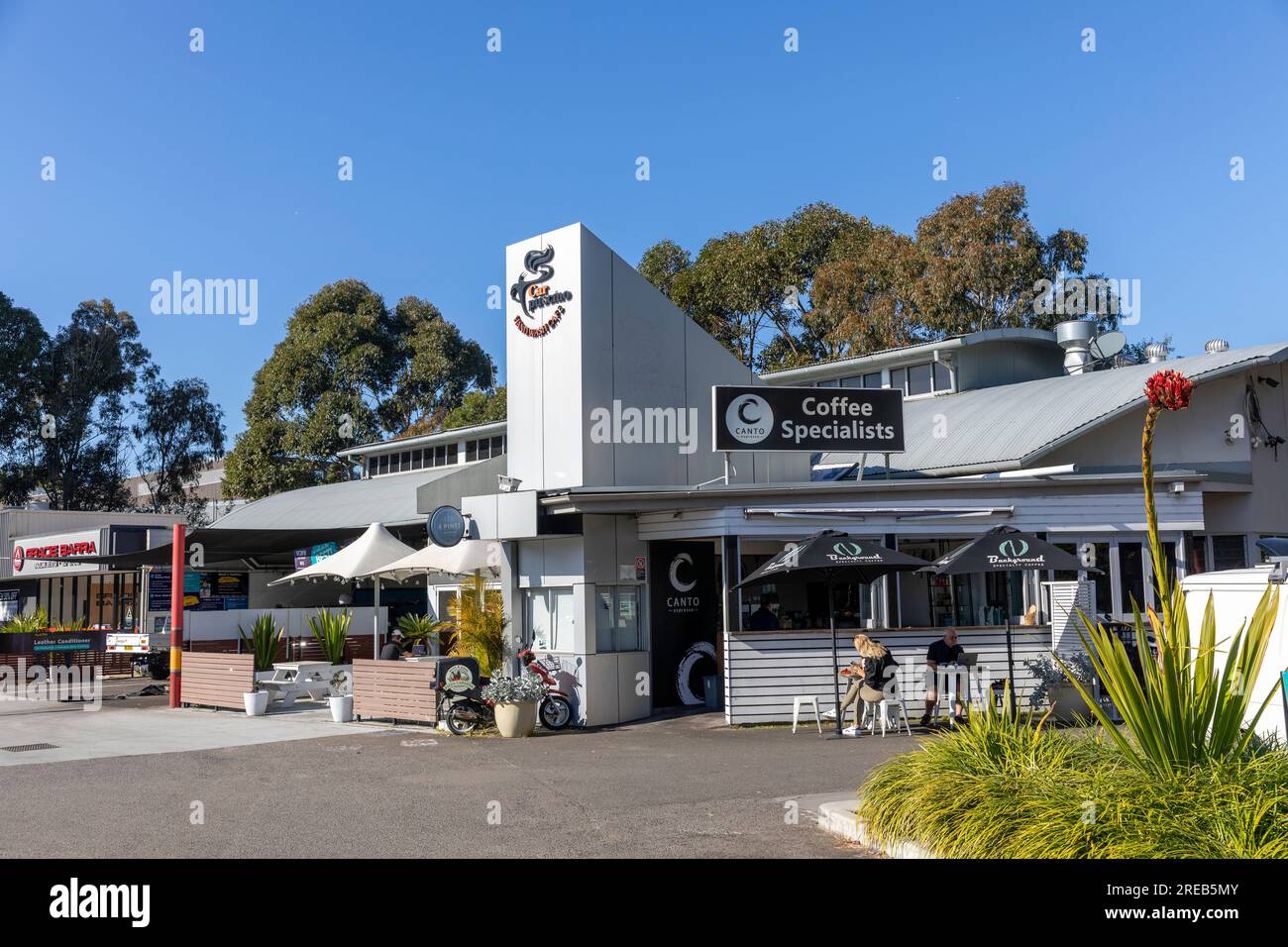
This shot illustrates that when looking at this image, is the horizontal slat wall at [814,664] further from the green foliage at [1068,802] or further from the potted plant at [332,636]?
the potted plant at [332,636]

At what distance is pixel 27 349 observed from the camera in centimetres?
5247

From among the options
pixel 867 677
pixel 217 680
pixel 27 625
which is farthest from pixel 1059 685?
pixel 27 625

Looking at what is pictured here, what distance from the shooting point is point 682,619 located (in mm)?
18656

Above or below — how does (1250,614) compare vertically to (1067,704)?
above

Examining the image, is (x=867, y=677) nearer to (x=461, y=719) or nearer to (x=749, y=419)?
(x=749, y=419)

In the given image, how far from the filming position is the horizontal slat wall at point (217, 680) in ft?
66.3

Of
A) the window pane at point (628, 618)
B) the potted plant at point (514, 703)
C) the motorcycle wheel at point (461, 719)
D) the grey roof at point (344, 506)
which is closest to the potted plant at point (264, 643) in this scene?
the grey roof at point (344, 506)

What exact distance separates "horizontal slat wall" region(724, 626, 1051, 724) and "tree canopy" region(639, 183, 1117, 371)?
23.4 metres

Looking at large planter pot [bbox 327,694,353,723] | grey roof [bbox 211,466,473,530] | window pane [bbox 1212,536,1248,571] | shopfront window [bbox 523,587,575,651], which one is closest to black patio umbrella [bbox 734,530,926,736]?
shopfront window [bbox 523,587,575,651]

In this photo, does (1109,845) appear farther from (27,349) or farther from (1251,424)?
(27,349)

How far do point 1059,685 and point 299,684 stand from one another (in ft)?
42.5

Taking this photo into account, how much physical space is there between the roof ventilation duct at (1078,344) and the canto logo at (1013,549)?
12.6 meters
